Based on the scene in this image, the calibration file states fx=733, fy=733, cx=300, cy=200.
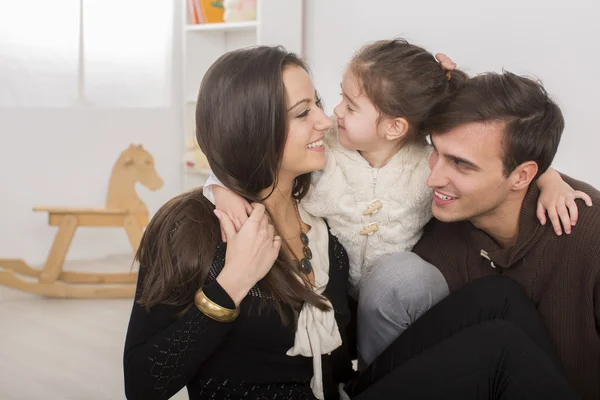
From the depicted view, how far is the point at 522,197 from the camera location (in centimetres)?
174

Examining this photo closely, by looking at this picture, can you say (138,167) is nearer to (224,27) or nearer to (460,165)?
(224,27)

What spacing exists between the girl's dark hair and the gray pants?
36cm

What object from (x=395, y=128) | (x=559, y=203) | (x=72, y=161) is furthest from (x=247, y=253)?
(x=72, y=161)

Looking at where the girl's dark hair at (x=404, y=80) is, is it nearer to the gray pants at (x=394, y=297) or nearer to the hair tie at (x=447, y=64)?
the hair tie at (x=447, y=64)

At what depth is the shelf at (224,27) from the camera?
4262mm

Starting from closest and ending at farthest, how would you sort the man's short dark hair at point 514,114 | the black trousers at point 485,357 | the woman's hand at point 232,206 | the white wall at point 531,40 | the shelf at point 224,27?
the black trousers at point 485,357 < the woman's hand at point 232,206 < the man's short dark hair at point 514,114 < the white wall at point 531,40 < the shelf at point 224,27

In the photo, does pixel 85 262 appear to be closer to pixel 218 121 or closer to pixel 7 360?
pixel 7 360

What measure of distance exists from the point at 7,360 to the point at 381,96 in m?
1.95

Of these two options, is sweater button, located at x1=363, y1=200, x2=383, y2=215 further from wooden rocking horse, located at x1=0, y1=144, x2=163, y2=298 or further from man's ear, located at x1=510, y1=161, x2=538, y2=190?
wooden rocking horse, located at x1=0, y1=144, x2=163, y2=298

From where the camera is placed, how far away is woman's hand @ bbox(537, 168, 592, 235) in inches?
63.1

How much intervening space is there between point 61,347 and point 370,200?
1.77 meters

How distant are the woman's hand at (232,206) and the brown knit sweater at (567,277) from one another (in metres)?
0.59

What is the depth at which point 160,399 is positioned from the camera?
56.9 inches

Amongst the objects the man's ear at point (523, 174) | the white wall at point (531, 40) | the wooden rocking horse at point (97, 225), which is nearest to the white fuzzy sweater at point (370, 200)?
the man's ear at point (523, 174)
